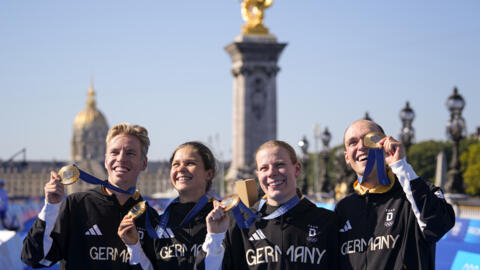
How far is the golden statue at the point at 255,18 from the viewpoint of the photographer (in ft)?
217

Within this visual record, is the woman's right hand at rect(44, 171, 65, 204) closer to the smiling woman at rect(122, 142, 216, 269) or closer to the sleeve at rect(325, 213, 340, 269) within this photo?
the smiling woman at rect(122, 142, 216, 269)

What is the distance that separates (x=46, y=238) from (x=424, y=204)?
107 inches

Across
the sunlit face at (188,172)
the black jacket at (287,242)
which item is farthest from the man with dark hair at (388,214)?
the sunlit face at (188,172)

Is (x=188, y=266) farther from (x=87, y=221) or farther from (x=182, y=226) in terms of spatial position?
(x=87, y=221)

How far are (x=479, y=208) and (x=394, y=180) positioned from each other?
16192mm

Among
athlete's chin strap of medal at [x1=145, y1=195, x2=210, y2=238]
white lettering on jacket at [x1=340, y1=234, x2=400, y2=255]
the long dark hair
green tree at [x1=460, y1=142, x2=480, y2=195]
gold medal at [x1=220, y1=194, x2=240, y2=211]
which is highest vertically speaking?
the long dark hair

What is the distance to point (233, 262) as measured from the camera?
6539mm

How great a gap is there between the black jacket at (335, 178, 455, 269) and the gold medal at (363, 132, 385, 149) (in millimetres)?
351

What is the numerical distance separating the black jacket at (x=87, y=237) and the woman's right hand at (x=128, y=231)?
26 cm

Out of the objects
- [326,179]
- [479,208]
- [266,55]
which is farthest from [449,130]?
[266,55]

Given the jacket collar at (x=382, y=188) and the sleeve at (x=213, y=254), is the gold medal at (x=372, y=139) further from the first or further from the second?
the sleeve at (x=213, y=254)

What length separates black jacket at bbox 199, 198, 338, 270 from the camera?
6402 millimetres

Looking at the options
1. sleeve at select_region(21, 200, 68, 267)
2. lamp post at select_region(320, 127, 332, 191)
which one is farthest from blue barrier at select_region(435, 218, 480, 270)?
lamp post at select_region(320, 127, 332, 191)

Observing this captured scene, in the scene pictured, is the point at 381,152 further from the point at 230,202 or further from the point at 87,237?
the point at 87,237
